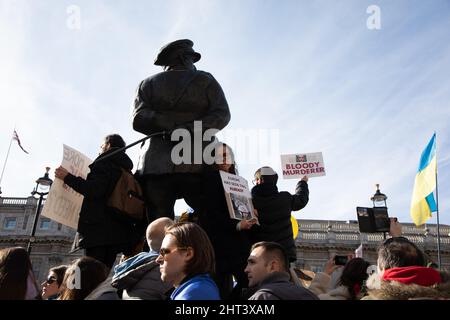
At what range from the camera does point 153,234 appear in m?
4.10

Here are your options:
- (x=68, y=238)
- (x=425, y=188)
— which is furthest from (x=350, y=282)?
(x=68, y=238)

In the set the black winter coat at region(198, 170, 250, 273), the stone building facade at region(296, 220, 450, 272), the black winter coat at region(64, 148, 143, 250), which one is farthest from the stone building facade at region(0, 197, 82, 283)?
the black winter coat at region(198, 170, 250, 273)

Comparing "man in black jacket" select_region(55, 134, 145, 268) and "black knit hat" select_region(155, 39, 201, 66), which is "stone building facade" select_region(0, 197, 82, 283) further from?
"man in black jacket" select_region(55, 134, 145, 268)

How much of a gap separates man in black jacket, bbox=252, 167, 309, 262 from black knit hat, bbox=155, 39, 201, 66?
184 cm

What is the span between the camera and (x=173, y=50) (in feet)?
19.3

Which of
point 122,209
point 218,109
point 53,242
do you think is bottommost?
point 122,209

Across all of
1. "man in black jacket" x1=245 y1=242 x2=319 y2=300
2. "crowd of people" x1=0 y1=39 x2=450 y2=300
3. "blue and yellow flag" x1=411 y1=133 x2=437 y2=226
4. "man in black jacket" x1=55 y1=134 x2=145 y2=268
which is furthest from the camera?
"blue and yellow flag" x1=411 y1=133 x2=437 y2=226

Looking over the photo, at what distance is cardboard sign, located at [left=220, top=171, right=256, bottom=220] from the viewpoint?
484cm

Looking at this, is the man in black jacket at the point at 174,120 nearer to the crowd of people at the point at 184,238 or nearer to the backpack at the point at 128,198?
the crowd of people at the point at 184,238

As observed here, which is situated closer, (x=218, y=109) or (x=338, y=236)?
(x=218, y=109)
